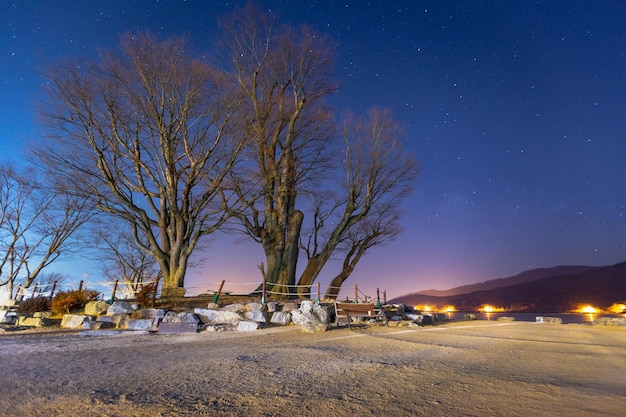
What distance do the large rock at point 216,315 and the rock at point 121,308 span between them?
7.57 ft

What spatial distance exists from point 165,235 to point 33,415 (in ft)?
44.0

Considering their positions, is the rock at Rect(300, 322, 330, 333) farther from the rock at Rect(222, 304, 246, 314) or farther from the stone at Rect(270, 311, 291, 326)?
the rock at Rect(222, 304, 246, 314)

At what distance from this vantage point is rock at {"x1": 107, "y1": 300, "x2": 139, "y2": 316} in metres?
12.1

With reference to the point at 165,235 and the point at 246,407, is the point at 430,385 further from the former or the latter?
the point at 165,235

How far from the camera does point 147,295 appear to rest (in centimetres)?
1281

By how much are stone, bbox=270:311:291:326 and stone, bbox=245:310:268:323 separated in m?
0.39

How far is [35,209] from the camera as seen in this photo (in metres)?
20.9

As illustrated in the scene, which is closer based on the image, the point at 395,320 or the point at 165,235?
the point at 395,320

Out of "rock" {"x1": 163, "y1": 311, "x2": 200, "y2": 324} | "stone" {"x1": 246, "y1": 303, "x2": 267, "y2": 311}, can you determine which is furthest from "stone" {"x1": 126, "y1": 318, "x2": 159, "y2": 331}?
"stone" {"x1": 246, "y1": 303, "x2": 267, "y2": 311}

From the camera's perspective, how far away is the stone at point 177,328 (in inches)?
406

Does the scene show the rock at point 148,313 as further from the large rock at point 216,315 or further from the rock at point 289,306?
the rock at point 289,306

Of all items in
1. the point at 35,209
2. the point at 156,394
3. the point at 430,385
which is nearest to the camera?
the point at 156,394

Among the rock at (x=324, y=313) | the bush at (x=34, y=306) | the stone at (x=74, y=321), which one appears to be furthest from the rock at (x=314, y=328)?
the bush at (x=34, y=306)

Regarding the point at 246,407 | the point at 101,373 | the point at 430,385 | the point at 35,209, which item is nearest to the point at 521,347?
the point at 430,385
